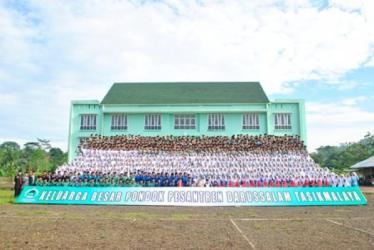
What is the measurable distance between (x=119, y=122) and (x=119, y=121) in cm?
9

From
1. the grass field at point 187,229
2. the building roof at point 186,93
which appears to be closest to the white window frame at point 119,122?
the building roof at point 186,93

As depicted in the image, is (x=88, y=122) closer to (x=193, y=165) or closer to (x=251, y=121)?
(x=193, y=165)

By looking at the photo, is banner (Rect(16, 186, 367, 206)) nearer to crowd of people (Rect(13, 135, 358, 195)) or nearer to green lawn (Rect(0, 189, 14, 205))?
green lawn (Rect(0, 189, 14, 205))

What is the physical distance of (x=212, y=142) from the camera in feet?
85.8

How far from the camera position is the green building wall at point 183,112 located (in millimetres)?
30766

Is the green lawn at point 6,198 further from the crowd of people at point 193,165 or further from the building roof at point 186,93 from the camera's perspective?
the building roof at point 186,93

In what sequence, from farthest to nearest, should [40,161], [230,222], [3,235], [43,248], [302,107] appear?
[40,161] → [302,107] → [230,222] → [3,235] → [43,248]

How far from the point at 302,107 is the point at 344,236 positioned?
2315 cm

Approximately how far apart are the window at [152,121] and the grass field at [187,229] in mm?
17192

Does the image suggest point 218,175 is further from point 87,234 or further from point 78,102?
point 78,102

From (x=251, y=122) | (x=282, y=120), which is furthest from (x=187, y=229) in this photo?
(x=282, y=120)

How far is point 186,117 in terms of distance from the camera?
1233 inches

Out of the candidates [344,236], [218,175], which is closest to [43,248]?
[344,236]

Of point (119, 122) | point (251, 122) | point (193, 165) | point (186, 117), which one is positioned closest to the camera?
point (193, 165)
